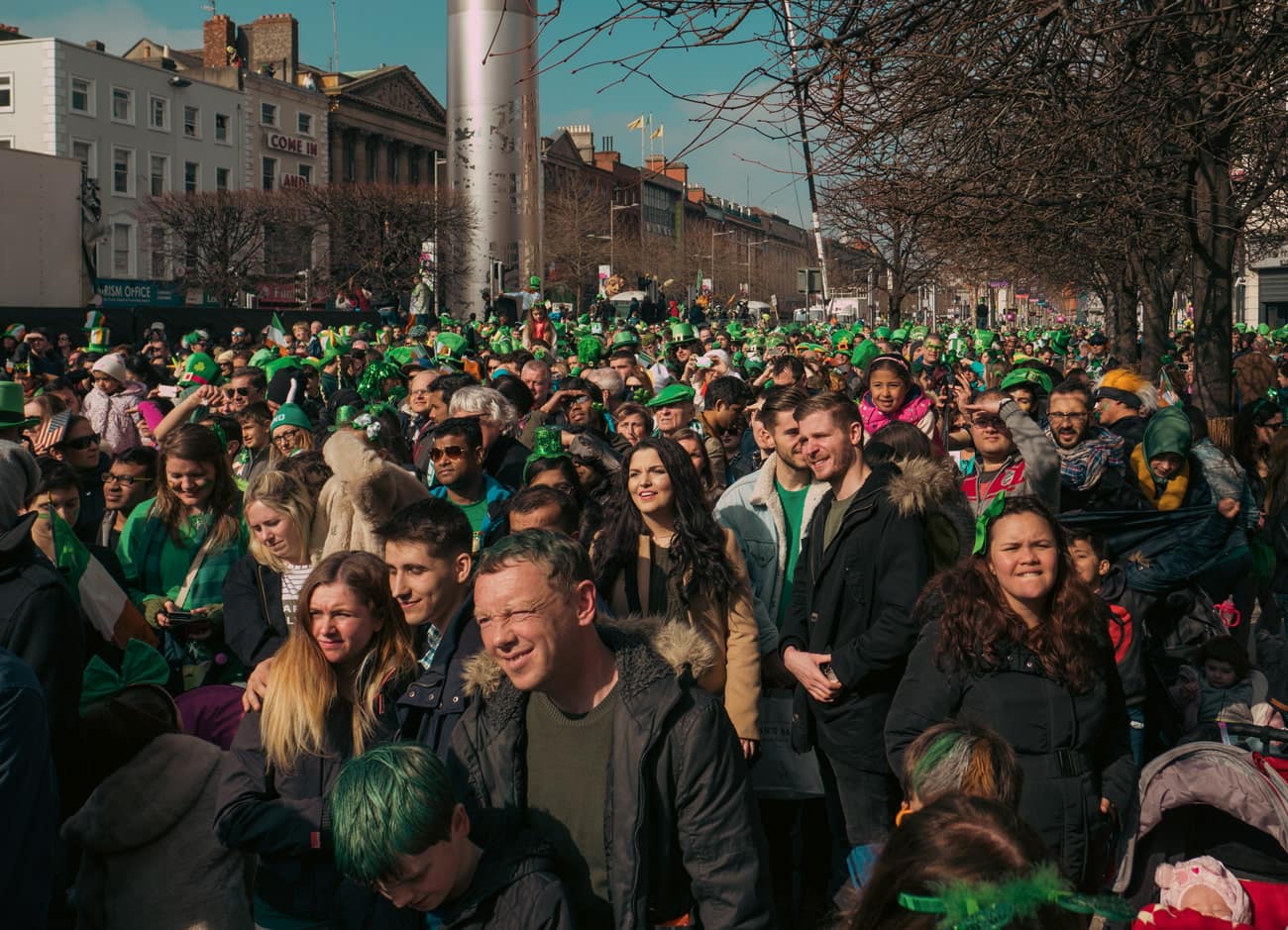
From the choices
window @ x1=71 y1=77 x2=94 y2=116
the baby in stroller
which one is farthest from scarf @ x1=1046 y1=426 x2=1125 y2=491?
window @ x1=71 y1=77 x2=94 y2=116

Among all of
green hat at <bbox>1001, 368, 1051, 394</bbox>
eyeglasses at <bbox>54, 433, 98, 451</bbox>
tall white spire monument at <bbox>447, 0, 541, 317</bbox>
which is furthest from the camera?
tall white spire monument at <bbox>447, 0, 541, 317</bbox>

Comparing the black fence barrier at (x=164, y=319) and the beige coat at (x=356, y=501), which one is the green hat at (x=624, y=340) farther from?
the black fence barrier at (x=164, y=319)

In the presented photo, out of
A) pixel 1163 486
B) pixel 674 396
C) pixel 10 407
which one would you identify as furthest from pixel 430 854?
pixel 674 396

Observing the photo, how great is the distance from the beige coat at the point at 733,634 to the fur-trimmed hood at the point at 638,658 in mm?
1456

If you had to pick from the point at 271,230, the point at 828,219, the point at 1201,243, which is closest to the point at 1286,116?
the point at 1201,243

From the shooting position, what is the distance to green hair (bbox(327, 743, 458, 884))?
2607mm

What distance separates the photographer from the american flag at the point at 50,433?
7.04 meters

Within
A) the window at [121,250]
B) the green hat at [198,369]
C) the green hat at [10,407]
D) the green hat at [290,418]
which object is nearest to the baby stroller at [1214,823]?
the green hat at [10,407]

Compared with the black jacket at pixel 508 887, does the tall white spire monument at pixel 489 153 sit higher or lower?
higher

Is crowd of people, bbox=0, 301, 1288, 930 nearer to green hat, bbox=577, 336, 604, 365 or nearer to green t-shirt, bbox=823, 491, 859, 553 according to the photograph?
green t-shirt, bbox=823, 491, 859, 553

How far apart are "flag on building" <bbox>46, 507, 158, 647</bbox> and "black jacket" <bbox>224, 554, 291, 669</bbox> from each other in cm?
34

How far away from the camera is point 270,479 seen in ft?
16.5

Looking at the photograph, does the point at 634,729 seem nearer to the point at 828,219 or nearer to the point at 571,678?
the point at 571,678

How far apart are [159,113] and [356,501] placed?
63858 mm
